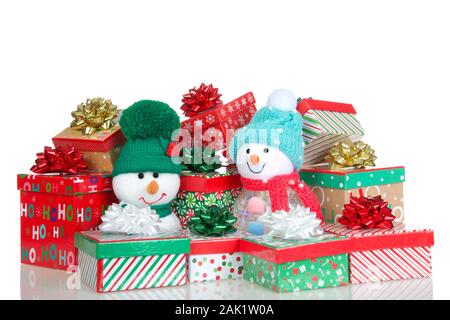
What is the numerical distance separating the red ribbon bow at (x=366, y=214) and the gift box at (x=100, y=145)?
1.44 meters

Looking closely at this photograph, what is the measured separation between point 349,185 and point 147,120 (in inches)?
48.3

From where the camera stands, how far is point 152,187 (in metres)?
4.29

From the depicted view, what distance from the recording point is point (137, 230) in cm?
401

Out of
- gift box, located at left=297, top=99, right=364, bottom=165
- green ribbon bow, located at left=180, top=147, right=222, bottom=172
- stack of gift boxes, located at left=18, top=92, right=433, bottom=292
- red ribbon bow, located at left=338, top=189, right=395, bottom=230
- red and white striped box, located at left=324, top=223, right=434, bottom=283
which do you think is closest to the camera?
stack of gift boxes, located at left=18, top=92, right=433, bottom=292

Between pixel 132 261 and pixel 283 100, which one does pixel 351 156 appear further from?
pixel 132 261

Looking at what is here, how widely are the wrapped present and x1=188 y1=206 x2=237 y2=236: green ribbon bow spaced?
75 cm

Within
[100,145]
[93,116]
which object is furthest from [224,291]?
[93,116]

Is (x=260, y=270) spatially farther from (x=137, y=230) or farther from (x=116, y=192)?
(x=116, y=192)

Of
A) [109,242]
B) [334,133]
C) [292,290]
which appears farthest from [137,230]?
[334,133]

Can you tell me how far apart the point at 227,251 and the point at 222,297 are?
403mm

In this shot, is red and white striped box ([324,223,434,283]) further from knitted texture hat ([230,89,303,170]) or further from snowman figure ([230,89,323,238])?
knitted texture hat ([230,89,303,170])

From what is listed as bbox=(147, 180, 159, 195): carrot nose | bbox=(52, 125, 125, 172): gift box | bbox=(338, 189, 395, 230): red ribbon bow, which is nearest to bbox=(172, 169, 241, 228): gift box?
bbox=(147, 180, 159, 195): carrot nose

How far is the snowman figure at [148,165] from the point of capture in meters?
4.30

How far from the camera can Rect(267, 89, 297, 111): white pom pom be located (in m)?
4.41
